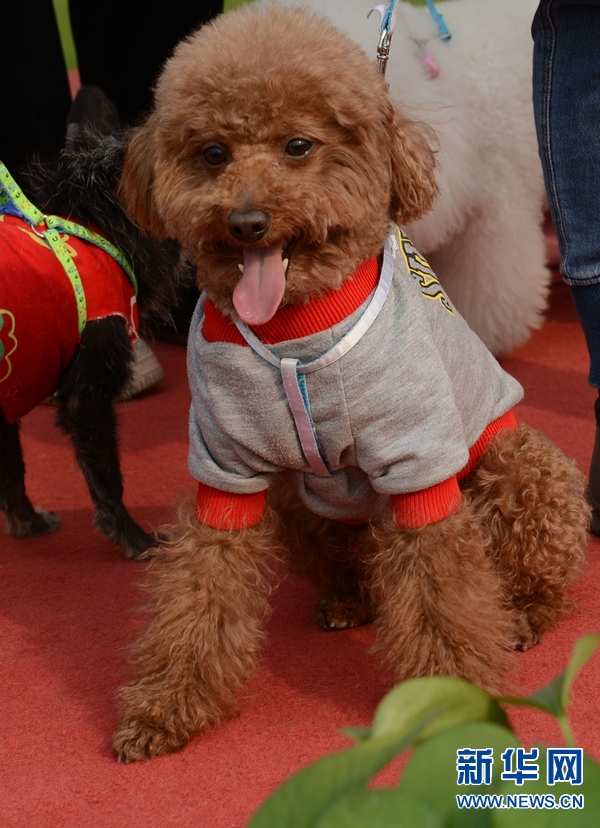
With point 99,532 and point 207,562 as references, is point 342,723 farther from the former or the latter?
point 99,532

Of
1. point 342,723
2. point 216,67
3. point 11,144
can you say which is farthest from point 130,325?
point 11,144

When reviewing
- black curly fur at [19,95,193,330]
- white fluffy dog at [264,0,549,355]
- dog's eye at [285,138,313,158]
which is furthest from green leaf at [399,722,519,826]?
white fluffy dog at [264,0,549,355]

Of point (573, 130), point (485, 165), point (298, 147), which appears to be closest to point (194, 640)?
point (298, 147)

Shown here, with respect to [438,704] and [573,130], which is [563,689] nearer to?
[438,704]

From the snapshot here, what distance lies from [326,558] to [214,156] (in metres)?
0.86

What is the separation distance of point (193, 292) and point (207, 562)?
1954 mm

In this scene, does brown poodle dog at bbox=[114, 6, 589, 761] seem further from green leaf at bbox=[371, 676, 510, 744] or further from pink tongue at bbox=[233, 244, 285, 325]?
green leaf at bbox=[371, 676, 510, 744]

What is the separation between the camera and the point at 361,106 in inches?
55.9

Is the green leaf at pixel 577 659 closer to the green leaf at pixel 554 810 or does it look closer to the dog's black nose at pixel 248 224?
the green leaf at pixel 554 810

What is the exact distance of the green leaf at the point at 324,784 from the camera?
0.49m

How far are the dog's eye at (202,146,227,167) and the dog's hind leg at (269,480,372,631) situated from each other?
664 mm

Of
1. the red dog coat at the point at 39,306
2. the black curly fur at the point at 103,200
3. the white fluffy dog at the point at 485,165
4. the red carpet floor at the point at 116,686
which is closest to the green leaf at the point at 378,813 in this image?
the red carpet floor at the point at 116,686

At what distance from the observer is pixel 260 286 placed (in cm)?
142

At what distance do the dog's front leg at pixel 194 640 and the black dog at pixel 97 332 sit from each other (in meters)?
0.65
